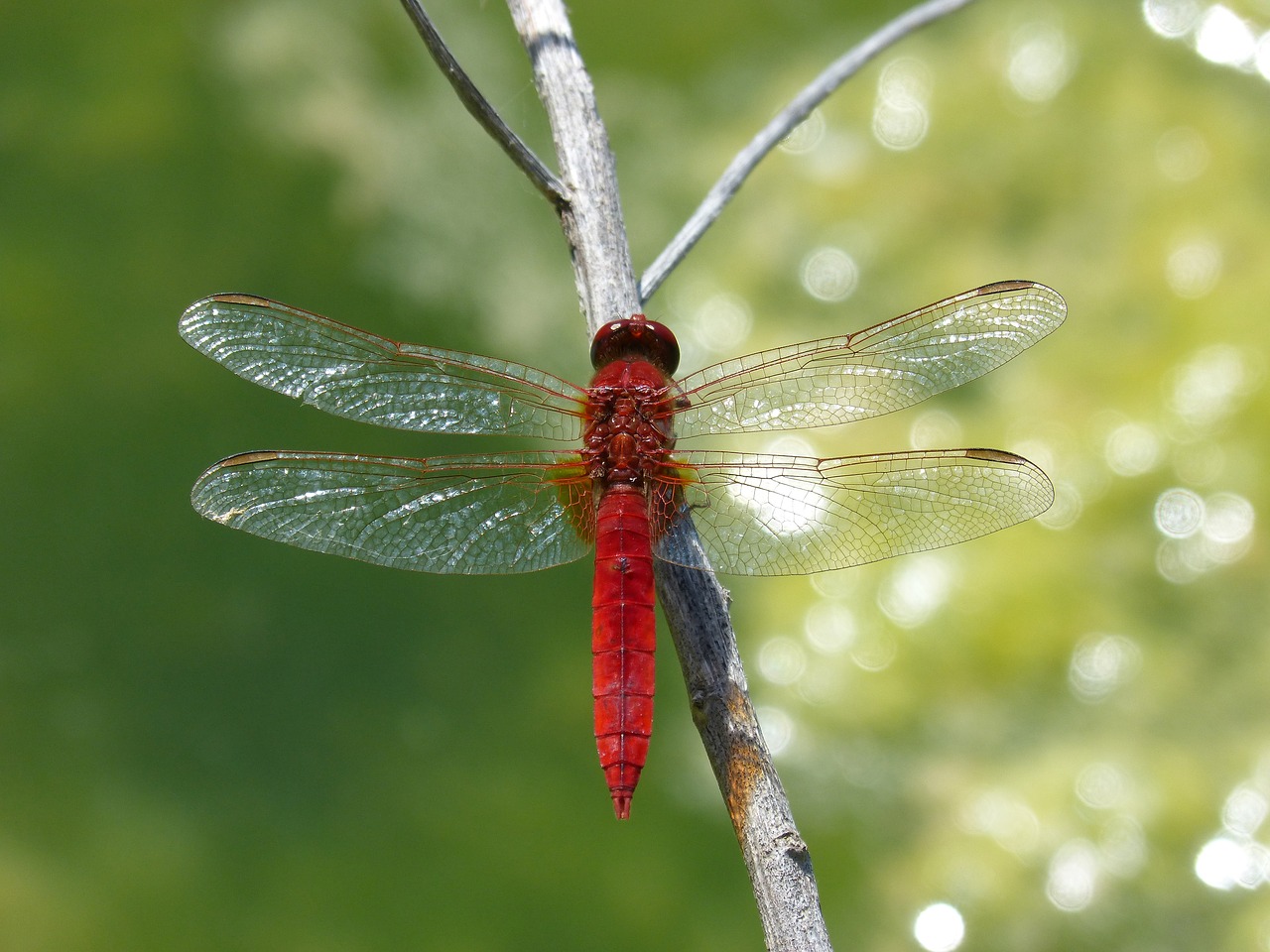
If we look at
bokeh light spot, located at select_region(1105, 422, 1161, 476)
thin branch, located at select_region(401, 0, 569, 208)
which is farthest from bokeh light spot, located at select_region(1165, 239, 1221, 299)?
thin branch, located at select_region(401, 0, 569, 208)

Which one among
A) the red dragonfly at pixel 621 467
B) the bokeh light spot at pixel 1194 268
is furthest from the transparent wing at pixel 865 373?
the bokeh light spot at pixel 1194 268

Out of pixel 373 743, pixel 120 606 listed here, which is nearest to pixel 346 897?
pixel 373 743

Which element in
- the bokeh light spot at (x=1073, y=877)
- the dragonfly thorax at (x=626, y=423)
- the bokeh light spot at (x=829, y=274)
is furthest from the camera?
the bokeh light spot at (x=829, y=274)

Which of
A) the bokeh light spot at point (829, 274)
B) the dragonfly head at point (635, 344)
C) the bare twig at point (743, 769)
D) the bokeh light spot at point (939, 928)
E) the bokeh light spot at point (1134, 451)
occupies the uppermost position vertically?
the bokeh light spot at point (829, 274)

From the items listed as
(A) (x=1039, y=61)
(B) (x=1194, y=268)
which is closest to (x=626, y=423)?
(B) (x=1194, y=268)

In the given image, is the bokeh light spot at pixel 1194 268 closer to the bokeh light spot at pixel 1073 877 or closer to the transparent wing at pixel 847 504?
the bokeh light spot at pixel 1073 877

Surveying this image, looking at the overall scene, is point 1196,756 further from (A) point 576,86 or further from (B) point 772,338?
(A) point 576,86
